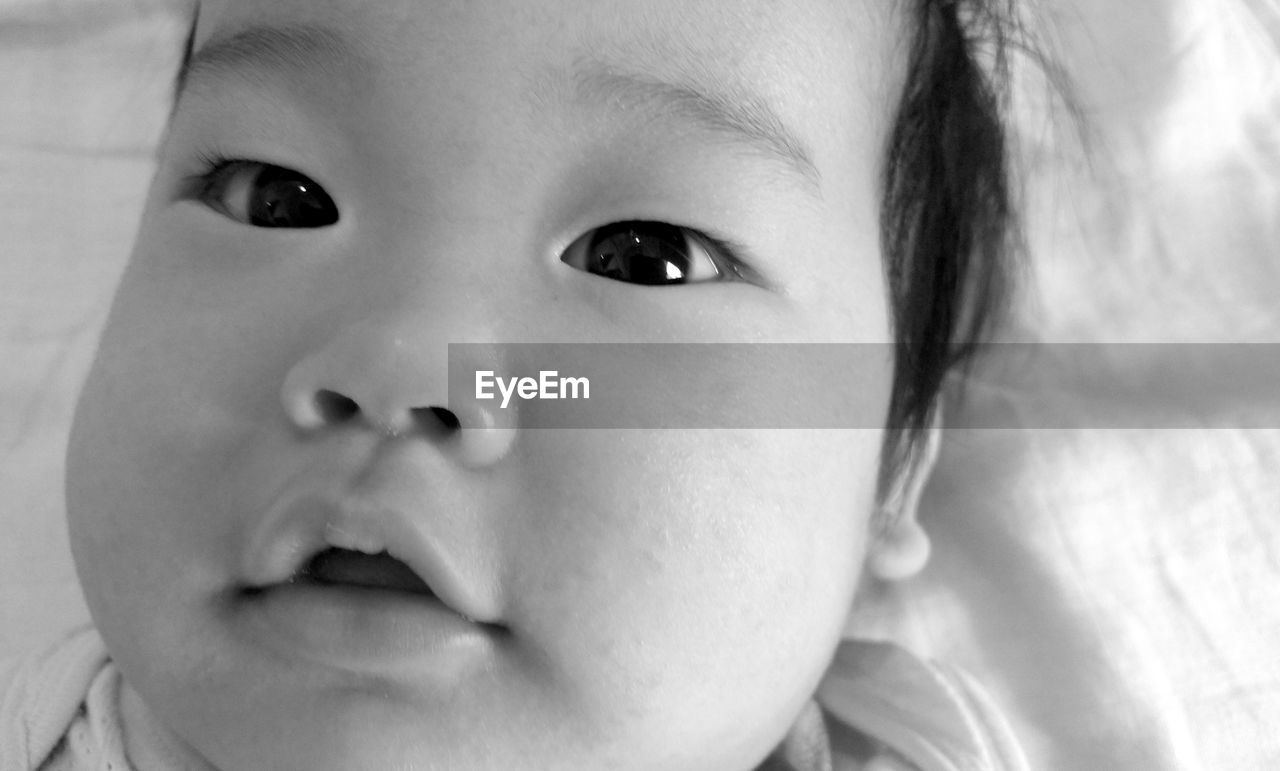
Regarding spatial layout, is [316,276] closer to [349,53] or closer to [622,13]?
[349,53]

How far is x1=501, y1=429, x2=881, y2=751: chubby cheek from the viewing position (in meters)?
0.68

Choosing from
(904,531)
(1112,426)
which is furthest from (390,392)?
(1112,426)

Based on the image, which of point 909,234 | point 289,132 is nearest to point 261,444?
point 289,132

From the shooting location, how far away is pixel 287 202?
2.63 ft

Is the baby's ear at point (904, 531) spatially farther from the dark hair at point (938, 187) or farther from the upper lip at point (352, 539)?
the upper lip at point (352, 539)

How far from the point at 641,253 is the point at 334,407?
214mm

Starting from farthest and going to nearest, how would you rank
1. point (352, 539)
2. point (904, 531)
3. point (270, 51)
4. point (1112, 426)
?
1. point (1112, 426)
2. point (904, 531)
3. point (270, 51)
4. point (352, 539)

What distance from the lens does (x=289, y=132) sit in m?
0.76

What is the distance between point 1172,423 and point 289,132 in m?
0.82

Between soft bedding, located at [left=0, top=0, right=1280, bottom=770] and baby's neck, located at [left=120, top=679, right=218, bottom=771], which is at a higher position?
soft bedding, located at [left=0, top=0, right=1280, bottom=770]

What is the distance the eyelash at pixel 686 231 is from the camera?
777 mm

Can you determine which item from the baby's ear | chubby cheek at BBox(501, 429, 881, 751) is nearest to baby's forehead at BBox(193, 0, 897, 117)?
chubby cheek at BBox(501, 429, 881, 751)

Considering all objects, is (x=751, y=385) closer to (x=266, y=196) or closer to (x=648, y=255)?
(x=648, y=255)

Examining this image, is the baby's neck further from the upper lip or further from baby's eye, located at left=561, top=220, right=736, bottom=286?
baby's eye, located at left=561, top=220, right=736, bottom=286
